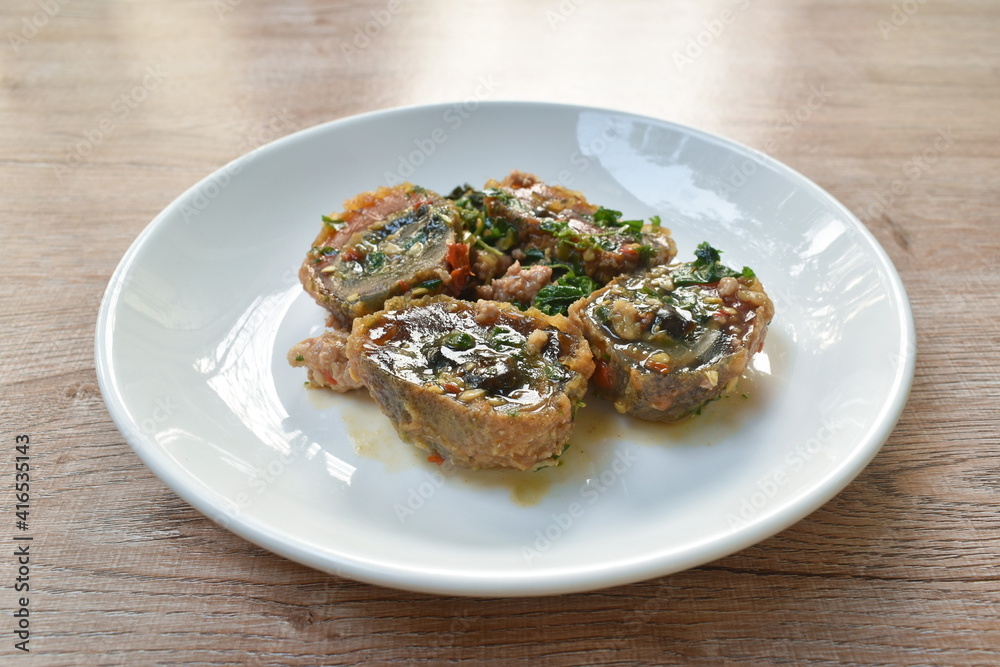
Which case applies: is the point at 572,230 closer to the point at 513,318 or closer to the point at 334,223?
the point at 513,318

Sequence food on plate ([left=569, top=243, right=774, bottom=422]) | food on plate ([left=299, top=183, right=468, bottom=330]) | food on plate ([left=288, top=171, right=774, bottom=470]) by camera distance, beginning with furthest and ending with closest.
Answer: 1. food on plate ([left=299, top=183, right=468, bottom=330])
2. food on plate ([left=569, top=243, right=774, bottom=422])
3. food on plate ([left=288, top=171, right=774, bottom=470])

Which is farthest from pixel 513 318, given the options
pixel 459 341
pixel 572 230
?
pixel 572 230

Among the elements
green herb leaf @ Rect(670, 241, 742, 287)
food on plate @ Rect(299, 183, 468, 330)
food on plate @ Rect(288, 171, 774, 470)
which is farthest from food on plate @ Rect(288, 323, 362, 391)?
green herb leaf @ Rect(670, 241, 742, 287)

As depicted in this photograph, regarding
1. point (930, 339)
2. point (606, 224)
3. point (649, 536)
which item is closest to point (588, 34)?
point (606, 224)

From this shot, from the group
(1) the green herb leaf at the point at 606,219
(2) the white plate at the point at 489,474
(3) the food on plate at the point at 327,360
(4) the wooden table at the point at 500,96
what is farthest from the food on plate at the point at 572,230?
(4) the wooden table at the point at 500,96

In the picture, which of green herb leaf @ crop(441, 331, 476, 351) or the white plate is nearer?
the white plate

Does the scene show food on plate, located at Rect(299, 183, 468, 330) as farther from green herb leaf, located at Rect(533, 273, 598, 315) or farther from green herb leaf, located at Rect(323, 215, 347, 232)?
green herb leaf, located at Rect(533, 273, 598, 315)
